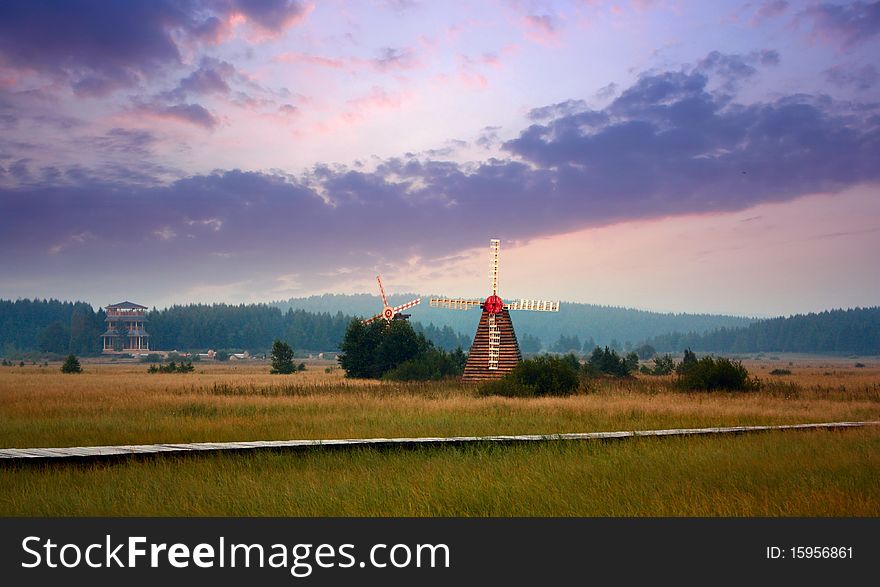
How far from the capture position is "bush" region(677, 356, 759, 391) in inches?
1604

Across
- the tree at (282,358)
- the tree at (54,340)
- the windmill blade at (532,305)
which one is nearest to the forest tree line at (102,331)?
the tree at (54,340)

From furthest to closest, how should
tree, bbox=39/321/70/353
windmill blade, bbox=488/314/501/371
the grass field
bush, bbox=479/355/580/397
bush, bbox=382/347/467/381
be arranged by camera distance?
1. tree, bbox=39/321/70/353
2. bush, bbox=382/347/467/381
3. windmill blade, bbox=488/314/501/371
4. bush, bbox=479/355/580/397
5. the grass field

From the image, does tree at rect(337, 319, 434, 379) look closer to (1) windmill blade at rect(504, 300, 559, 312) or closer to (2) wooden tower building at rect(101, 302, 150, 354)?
(1) windmill blade at rect(504, 300, 559, 312)

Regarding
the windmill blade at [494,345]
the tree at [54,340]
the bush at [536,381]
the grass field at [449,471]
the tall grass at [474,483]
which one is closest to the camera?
the tall grass at [474,483]

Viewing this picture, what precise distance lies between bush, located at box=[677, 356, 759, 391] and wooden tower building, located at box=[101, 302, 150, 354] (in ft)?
441

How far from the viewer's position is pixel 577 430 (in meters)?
22.8

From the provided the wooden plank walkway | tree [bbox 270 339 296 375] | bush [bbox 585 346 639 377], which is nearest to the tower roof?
tree [bbox 270 339 296 375]

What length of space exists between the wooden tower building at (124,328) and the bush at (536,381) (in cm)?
13053

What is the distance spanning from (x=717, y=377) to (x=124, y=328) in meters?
143

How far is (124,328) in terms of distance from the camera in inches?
6275

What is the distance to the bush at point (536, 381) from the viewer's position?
39000mm

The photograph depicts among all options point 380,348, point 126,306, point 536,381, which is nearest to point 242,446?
point 536,381

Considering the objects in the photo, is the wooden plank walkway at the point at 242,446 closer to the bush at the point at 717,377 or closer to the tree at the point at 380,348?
the bush at the point at 717,377

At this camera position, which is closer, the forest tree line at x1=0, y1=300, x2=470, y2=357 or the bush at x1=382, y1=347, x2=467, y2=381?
the bush at x1=382, y1=347, x2=467, y2=381
